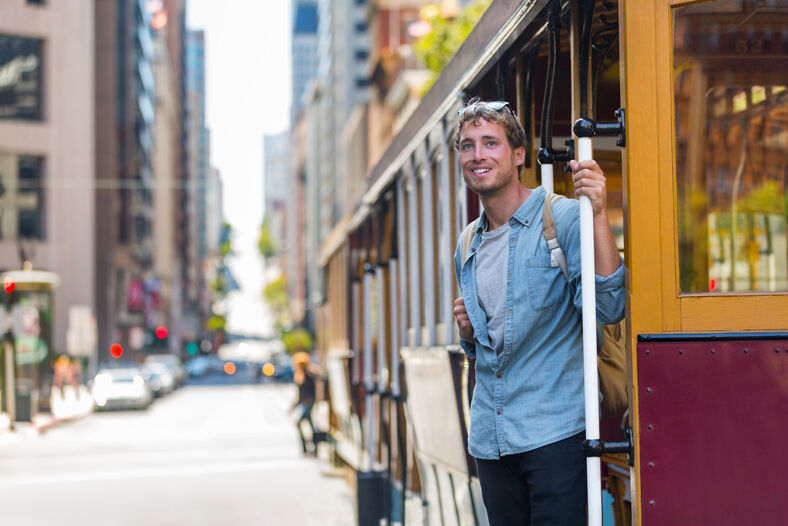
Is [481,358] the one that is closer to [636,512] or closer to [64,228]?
[636,512]

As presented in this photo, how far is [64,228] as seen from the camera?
5719cm

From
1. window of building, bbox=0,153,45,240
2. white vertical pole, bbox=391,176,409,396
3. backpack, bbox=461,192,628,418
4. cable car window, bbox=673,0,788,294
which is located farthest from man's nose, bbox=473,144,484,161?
window of building, bbox=0,153,45,240

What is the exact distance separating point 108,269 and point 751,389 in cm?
6638

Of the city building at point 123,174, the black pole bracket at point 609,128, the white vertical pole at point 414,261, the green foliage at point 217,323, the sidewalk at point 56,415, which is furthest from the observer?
the green foliage at point 217,323

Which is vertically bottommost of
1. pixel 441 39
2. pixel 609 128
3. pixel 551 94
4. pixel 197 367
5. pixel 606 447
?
pixel 197 367

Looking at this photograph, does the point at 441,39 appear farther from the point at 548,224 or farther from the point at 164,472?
the point at 548,224

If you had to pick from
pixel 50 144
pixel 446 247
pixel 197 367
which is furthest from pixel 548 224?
pixel 197 367

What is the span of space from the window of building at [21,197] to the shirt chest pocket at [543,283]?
5233 cm

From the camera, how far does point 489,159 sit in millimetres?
3725

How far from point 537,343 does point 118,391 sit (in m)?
38.4

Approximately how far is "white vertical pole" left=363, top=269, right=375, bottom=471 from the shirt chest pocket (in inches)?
235

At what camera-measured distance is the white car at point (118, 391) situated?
40500 mm

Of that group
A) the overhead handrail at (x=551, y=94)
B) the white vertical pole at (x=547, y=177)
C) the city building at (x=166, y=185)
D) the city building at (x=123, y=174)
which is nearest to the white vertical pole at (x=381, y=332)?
the white vertical pole at (x=547, y=177)

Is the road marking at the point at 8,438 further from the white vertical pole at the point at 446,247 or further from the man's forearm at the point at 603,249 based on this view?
the man's forearm at the point at 603,249
